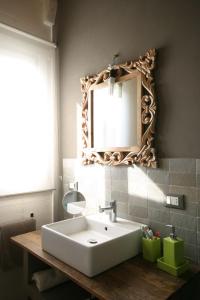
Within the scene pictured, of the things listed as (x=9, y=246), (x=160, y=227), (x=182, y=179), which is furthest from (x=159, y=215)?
(x=9, y=246)

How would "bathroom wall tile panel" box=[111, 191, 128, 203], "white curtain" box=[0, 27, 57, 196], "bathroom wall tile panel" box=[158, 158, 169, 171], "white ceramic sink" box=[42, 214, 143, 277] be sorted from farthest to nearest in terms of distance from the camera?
"white curtain" box=[0, 27, 57, 196], "bathroom wall tile panel" box=[111, 191, 128, 203], "bathroom wall tile panel" box=[158, 158, 169, 171], "white ceramic sink" box=[42, 214, 143, 277]

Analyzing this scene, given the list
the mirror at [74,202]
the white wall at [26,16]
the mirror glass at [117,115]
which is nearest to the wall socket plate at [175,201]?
the mirror glass at [117,115]

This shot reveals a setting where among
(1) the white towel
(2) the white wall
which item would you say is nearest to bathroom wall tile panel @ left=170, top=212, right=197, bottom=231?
(1) the white towel

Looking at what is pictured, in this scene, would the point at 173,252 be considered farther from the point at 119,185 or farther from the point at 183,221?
the point at 119,185

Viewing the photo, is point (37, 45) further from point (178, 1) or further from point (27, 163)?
point (178, 1)

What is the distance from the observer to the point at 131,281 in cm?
117

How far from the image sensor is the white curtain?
1967mm

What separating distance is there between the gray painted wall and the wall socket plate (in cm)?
24

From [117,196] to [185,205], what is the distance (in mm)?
528

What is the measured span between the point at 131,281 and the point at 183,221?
1.50 ft

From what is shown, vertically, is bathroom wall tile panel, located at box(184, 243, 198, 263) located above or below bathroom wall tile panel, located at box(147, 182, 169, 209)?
below

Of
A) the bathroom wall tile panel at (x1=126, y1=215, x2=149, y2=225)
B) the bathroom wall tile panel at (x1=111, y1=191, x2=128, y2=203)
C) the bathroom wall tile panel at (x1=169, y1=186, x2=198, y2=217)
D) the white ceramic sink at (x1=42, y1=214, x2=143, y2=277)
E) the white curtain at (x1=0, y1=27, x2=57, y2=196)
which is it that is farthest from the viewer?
the white curtain at (x1=0, y1=27, x2=57, y2=196)

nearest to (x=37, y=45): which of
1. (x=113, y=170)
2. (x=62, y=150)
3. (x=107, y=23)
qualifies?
(x=107, y=23)

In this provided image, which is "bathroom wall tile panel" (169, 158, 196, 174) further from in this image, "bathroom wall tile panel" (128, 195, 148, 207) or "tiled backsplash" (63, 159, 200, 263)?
"bathroom wall tile panel" (128, 195, 148, 207)
